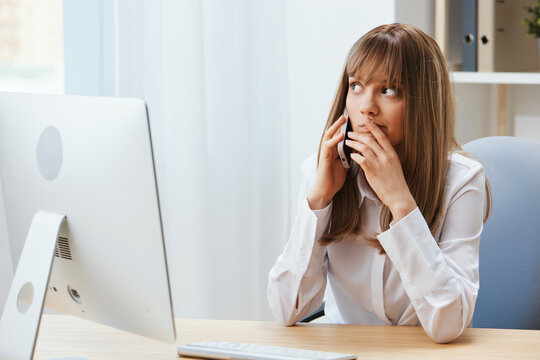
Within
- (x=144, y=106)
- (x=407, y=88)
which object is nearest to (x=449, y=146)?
(x=407, y=88)

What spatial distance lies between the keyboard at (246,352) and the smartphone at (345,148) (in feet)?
1.35

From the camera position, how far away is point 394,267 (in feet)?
4.72

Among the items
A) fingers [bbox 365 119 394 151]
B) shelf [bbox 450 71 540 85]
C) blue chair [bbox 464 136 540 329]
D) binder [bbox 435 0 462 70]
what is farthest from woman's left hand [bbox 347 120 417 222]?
binder [bbox 435 0 462 70]

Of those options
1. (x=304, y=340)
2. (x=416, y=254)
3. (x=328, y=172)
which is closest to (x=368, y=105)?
(x=328, y=172)

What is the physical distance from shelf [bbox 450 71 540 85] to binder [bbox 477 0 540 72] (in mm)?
57

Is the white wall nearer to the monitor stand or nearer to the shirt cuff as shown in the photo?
the shirt cuff

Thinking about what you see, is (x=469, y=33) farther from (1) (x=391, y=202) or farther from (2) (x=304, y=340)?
(2) (x=304, y=340)

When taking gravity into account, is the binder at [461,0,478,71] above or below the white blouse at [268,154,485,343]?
above

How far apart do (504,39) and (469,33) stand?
0.42ft

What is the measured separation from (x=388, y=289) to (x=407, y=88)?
1.32ft

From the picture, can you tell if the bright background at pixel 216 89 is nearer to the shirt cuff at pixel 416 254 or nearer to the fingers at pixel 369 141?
the fingers at pixel 369 141

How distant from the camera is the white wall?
7.45 ft

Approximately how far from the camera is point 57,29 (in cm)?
214

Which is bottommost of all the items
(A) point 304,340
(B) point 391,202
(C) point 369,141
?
(A) point 304,340
